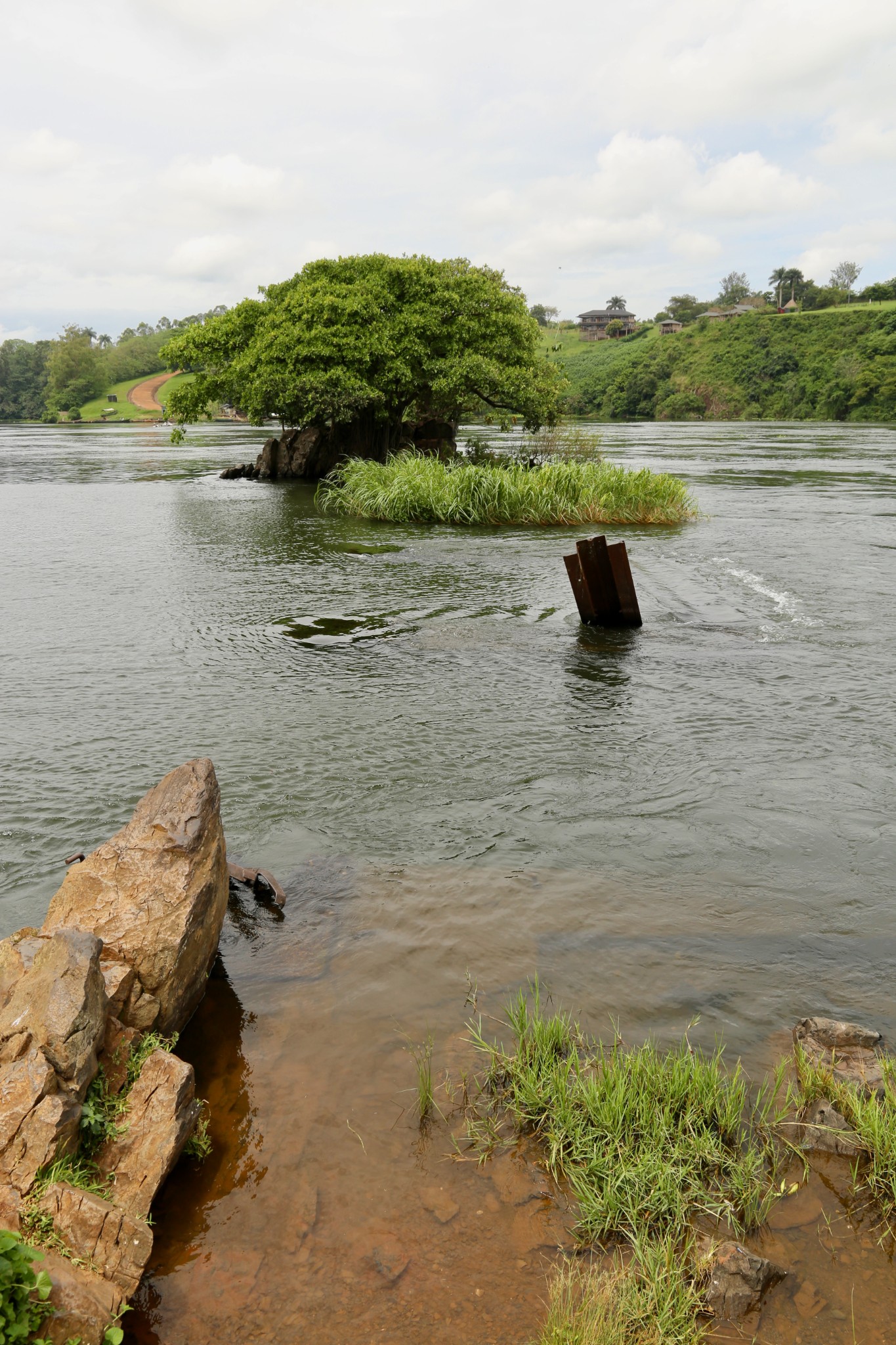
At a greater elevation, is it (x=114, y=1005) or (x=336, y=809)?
(x=114, y=1005)

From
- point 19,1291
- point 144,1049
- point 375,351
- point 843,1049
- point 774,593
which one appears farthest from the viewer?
point 375,351

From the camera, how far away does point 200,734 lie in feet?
32.1

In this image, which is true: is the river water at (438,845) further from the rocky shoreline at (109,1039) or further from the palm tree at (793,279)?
the palm tree at (793,279)

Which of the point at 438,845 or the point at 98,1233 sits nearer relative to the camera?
the point at 98,1233

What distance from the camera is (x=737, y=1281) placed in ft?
11.5

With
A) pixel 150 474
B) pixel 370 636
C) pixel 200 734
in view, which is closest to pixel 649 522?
pixel 370 636

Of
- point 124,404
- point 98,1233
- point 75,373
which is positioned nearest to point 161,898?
point 98,1233

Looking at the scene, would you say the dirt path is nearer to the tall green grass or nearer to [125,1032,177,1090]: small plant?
the tall green grass

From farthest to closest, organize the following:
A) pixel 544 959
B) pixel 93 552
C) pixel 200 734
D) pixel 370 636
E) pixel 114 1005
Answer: pixel 93 552, pixel 370 636, pixel 200 734, pixel 544 959, pixel 114 1005

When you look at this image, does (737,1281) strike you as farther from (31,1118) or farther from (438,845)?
(438,845)

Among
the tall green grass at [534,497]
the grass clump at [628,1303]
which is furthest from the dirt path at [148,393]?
the grass clump at [628,1303]

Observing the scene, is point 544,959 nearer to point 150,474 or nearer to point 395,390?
point 395,390

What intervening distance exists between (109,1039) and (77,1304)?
127 cm

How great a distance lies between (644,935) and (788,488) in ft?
105
